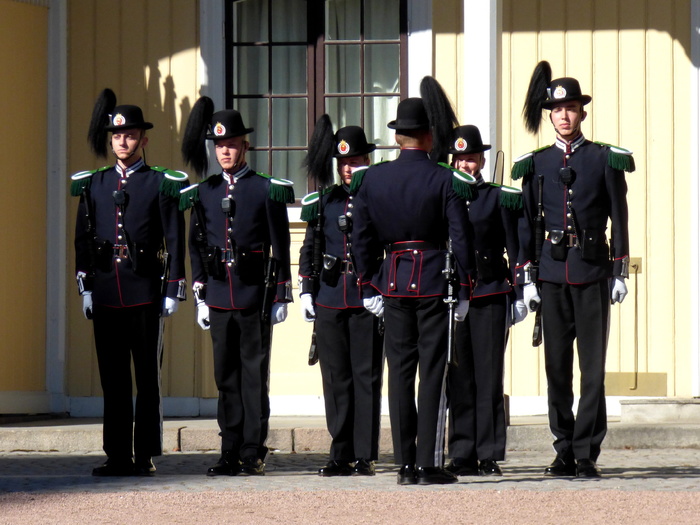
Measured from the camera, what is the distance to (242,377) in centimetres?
883

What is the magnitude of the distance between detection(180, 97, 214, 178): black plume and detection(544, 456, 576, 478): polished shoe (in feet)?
8.73

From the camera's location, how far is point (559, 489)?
7664 mm

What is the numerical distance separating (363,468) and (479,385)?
798 mm

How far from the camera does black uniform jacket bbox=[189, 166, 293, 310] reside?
875 cm

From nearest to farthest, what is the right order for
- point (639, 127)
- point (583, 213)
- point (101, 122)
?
point (583, 213) < point (101, 122) < point (639, 127)

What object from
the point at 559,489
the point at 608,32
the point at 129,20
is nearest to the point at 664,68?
the point at 608,32

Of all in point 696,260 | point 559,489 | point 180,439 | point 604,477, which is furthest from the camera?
point 696,260

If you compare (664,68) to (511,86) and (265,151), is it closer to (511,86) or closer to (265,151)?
(511,86)

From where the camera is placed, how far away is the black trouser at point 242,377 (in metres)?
8.75

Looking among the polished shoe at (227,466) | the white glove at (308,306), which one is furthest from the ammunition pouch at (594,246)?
the polished shoe at (227,466)

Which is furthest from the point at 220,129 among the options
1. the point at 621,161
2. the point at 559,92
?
the point at 621,161

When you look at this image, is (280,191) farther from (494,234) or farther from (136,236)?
(494,234)

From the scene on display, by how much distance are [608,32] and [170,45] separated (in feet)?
10.5

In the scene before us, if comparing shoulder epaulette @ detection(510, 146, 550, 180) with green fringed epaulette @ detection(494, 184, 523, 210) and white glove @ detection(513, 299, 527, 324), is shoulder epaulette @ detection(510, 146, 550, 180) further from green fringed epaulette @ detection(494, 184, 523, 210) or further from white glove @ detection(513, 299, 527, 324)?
white glove @ detection(513, 299, 527, 324)
